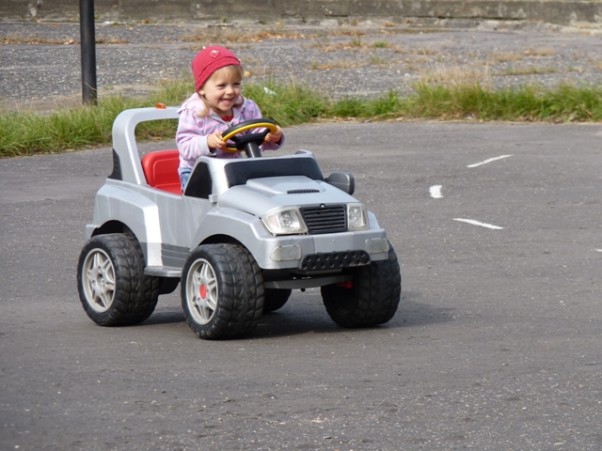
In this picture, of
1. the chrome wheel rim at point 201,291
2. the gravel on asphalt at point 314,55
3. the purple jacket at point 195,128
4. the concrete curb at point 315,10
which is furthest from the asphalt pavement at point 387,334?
the concrete curb at point 315,10

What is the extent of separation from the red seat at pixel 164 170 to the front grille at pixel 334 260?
1.33 meters

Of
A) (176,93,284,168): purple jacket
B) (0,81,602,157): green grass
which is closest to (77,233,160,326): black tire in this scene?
(176,93,284,168): purple jacket

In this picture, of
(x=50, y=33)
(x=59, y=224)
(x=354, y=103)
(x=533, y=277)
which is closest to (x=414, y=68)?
(x=354, y=103)

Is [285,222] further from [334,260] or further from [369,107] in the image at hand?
[369,107]

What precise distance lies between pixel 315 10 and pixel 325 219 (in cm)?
2875

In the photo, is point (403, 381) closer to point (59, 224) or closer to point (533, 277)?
point (533, 277)

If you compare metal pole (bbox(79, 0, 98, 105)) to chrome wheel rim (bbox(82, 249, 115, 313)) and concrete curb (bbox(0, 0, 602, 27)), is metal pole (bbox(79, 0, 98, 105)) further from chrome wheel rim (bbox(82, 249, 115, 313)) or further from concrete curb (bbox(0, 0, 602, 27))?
concrete curb (bbox(0, 0, 602, 27))

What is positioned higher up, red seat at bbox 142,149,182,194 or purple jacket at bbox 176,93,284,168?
purple jacket at bbox 176,93,284,168

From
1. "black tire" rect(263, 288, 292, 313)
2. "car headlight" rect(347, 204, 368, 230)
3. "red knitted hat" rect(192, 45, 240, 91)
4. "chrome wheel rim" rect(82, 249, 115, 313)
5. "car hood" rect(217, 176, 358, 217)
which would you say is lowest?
"black tire" rect(263, 288, 292, 313)

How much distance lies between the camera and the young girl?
7.52 metres

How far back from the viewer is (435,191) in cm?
1278

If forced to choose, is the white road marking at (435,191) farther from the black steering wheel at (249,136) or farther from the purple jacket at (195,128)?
the black steering wheel at (249,136)

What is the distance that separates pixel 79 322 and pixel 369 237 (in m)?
1.78

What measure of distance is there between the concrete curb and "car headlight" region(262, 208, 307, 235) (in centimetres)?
2760
